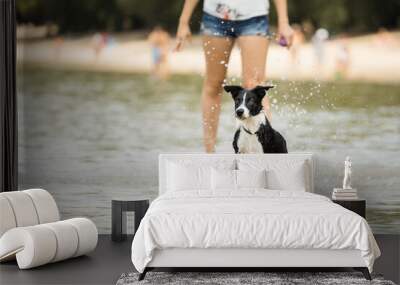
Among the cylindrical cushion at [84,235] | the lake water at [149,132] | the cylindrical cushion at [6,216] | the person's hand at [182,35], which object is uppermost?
the person's hand at [182,35]

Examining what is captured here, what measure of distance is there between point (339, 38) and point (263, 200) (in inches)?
100

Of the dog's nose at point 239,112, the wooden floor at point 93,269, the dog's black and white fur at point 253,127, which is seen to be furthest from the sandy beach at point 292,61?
the wooden floor at point 93,269

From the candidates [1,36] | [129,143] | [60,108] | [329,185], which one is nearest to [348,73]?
[329,185]

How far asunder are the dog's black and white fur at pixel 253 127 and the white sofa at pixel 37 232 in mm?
1940

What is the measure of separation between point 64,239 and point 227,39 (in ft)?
9.30

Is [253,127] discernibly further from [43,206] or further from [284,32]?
[43,206]

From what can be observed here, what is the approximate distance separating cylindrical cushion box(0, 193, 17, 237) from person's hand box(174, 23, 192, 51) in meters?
2.62

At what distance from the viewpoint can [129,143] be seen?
26.2 feet

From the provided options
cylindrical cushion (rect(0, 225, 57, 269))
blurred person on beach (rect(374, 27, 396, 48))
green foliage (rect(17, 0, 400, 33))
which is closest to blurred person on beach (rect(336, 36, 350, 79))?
green foliage (rect(17, 0, 400, 33))

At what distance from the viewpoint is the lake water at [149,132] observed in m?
7.84

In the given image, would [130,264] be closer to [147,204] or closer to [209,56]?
[147,204]

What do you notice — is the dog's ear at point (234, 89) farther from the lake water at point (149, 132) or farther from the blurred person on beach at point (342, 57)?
the blurred person on beach at point (342, 57)

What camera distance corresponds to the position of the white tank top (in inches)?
307

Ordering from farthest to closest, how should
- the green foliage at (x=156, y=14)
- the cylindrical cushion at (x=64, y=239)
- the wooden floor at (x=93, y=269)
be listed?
the green foliage at (x=156, y=14) → the cylindrical cushion at (x=64, y=239) → the wooden floor at (x=93, y=269)
